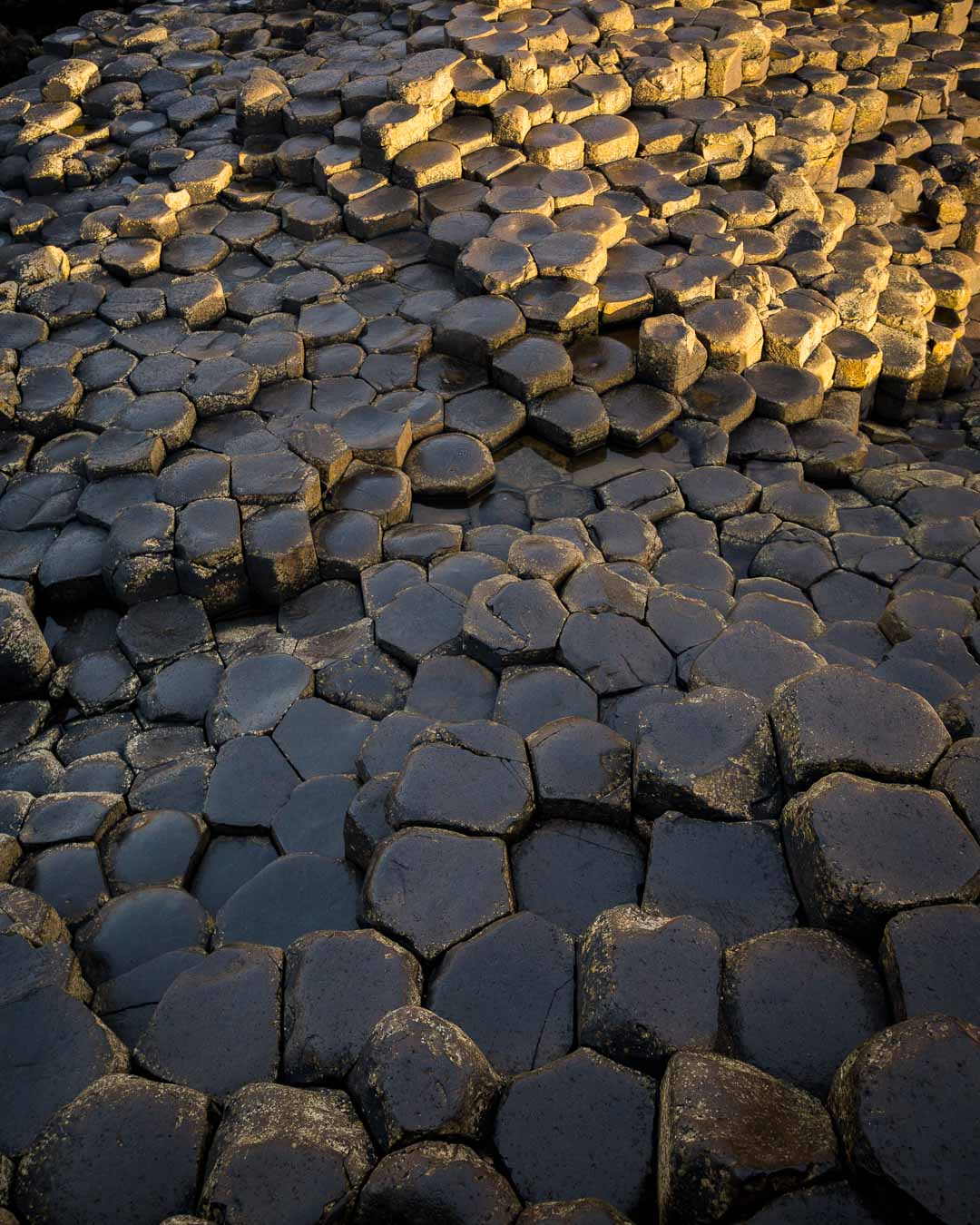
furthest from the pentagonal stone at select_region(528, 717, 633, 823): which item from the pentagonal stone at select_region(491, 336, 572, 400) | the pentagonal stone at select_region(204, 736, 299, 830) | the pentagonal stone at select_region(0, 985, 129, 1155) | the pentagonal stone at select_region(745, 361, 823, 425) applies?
the pentagonal stone at select_region(745, 361, 823, 425)

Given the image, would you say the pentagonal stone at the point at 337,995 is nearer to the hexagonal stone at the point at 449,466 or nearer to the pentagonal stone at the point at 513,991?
the pentagonal stone at the point at 513,991

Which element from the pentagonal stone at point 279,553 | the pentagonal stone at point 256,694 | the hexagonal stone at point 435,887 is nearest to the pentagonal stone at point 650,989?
the hexagonal stone at point 435,887

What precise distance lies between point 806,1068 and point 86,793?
212 cm

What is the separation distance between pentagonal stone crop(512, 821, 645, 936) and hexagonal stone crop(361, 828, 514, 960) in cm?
9

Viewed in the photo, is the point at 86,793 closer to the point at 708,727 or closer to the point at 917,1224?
the point at 708,727

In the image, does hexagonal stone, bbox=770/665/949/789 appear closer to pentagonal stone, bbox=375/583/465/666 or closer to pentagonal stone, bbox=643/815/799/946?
pentagonal stone, bbox=643/815/799/946

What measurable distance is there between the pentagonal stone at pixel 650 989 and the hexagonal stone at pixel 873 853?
285 millimetres

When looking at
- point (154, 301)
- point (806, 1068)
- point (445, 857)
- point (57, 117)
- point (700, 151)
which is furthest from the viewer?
point (57, 117)

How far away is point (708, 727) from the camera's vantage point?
2604 millimetres

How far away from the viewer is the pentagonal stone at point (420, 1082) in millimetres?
1895

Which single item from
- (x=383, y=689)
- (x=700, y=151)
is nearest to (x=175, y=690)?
(x=383, y=689)

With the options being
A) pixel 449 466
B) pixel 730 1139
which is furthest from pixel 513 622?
pixel 730 1139

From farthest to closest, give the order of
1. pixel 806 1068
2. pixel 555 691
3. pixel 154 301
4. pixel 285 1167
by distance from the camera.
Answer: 1. pixel 154 301
2. pixel 555 691
3. pixel 806 1068
4. pixel 285 1167

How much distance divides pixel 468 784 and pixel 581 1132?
907 mm
